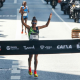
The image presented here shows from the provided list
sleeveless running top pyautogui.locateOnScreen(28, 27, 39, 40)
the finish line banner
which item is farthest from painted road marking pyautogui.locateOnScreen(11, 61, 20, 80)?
sleeveless running top pyautogui.locateOnScreen(28, 27, 39, 40)

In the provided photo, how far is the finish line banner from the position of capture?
34.3ft

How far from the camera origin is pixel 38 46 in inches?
418

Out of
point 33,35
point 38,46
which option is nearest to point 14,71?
point 33,35

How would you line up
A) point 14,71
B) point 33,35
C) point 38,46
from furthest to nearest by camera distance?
point 14,71 → point 33,35 → point 38,46

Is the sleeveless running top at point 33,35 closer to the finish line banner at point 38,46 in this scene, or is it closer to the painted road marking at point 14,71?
the finish line banner at point 38,46

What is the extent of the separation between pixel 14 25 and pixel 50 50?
16225mm

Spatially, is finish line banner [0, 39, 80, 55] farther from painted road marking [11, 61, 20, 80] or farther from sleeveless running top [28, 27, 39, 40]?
Answer: painted road marking [11, 61, 20, 80]

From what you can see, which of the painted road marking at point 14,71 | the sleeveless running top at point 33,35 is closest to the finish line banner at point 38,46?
the sleeveless running top at point 33,35

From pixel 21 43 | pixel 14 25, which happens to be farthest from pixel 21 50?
pixel 14 25

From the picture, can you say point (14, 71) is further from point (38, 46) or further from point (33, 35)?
point (38, 46)

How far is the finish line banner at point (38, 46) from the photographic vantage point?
1047cm

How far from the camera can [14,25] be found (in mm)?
26703

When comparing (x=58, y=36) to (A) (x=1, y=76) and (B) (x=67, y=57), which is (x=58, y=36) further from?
(A) (x=1, y=76)

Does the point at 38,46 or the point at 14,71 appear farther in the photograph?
the point at 14,71
